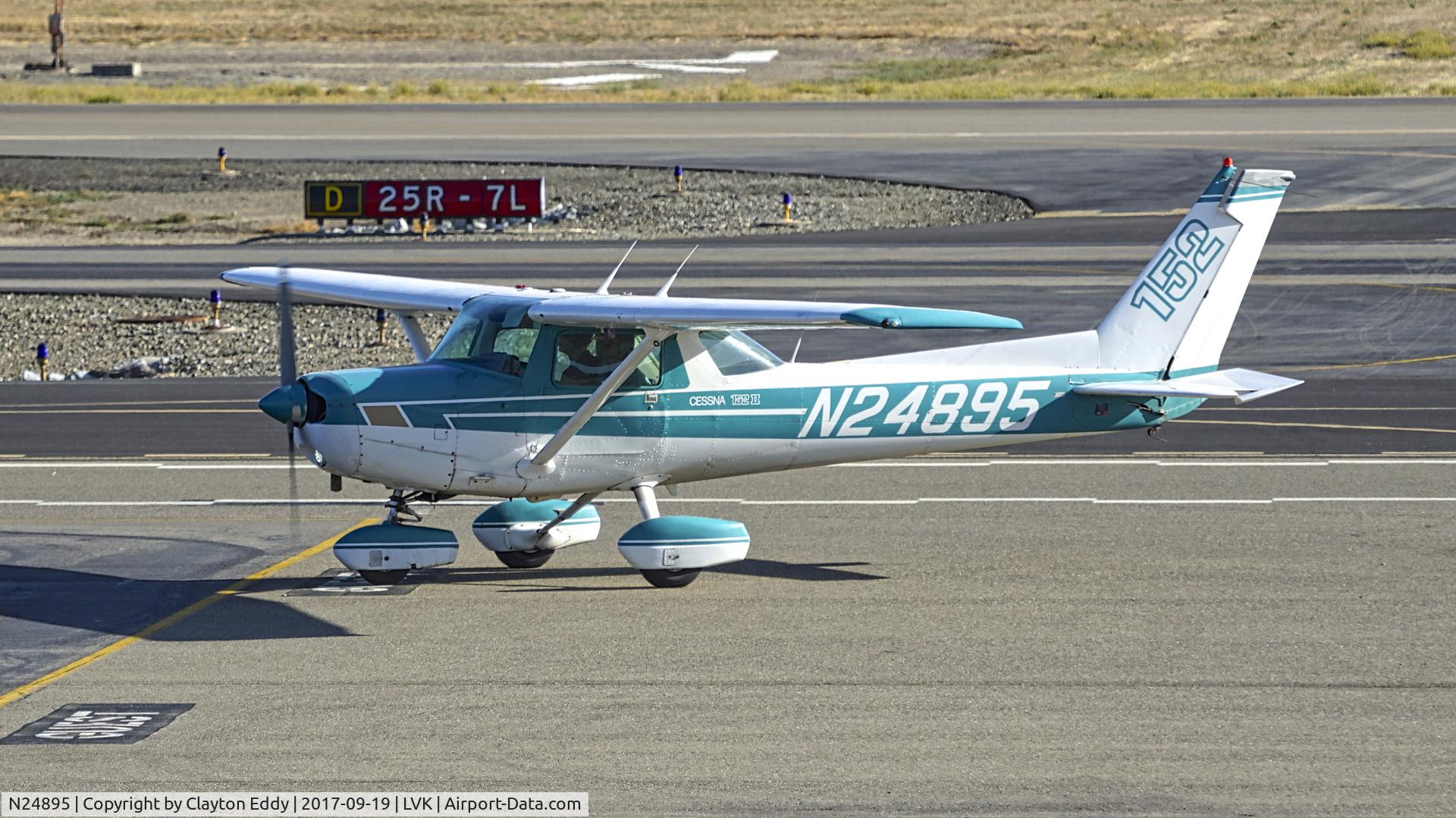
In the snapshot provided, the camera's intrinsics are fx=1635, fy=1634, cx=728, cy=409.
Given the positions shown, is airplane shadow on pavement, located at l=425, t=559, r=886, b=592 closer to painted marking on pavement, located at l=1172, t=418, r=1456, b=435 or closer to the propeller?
the propeller

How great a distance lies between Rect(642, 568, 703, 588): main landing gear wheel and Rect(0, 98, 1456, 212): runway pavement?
27738 mm

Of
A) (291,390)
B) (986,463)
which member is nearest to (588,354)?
(291,390)

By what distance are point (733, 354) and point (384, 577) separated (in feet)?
11.3

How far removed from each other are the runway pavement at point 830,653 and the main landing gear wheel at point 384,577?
0.79ft

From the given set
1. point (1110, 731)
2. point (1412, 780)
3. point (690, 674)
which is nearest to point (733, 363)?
point (690, 674)

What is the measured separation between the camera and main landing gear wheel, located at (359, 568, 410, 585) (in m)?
13.4

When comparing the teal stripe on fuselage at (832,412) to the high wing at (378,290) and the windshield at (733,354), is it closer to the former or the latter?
the windshield at (733,354)

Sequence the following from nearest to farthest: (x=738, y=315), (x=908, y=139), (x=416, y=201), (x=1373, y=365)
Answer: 1. (x=738, y=315)
2. (x=1373, y=365)
3. (x=416, y=201)
4. (x=908, y=139)

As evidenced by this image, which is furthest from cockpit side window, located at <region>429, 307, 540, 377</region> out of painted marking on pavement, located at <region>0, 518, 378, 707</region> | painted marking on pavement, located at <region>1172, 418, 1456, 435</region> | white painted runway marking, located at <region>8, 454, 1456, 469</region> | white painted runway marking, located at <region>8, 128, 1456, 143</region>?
white painted runway marking, located at <region>8, 128, 1456, 143</region>

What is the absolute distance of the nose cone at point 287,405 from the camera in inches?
494

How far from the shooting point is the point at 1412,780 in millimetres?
8812

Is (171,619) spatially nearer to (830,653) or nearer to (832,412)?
(830,653)

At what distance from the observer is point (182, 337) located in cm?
2744

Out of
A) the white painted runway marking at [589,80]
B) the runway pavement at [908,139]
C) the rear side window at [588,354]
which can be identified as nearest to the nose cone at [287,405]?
the rear side window at [588,354]
